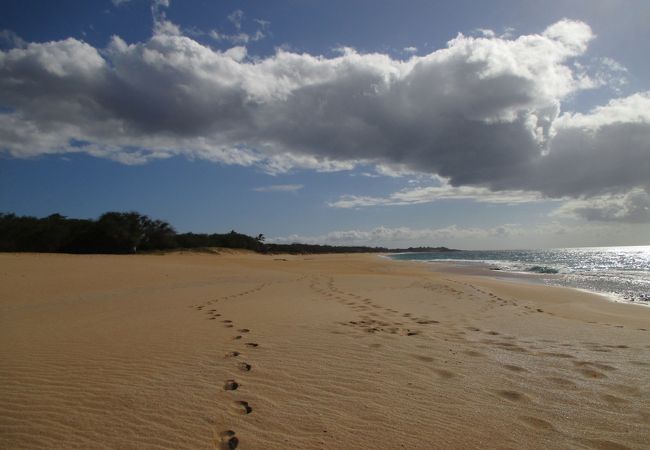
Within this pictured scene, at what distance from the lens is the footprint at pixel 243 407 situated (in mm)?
3621

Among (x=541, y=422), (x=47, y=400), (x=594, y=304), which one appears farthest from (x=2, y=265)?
(x=594, y=304)

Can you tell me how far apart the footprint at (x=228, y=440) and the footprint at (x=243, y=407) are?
357 millimetres

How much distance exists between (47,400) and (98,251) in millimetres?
47711

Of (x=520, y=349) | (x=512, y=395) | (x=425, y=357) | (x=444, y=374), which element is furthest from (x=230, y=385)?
(x=520, y=349)

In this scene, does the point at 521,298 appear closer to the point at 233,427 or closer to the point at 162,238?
the point at 233,427

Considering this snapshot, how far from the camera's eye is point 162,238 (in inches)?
2030

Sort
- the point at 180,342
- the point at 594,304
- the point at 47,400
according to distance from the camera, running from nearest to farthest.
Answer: the point at 47,400 < the point at 180,342 < the point at 594,304

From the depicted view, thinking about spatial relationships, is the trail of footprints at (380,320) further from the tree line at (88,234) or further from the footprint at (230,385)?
the tree line at (88,234)

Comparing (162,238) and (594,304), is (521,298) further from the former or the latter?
(162,238)

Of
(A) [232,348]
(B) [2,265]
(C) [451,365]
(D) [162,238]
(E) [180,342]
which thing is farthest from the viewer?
(D) [162,238]

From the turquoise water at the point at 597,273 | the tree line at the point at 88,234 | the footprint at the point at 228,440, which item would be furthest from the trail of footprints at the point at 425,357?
the tree line at the point at 88,234

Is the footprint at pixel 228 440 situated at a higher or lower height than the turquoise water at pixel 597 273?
higher

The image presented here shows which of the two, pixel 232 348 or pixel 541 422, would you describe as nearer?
pixel 541 422

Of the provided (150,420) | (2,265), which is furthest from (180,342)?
(2,265)
